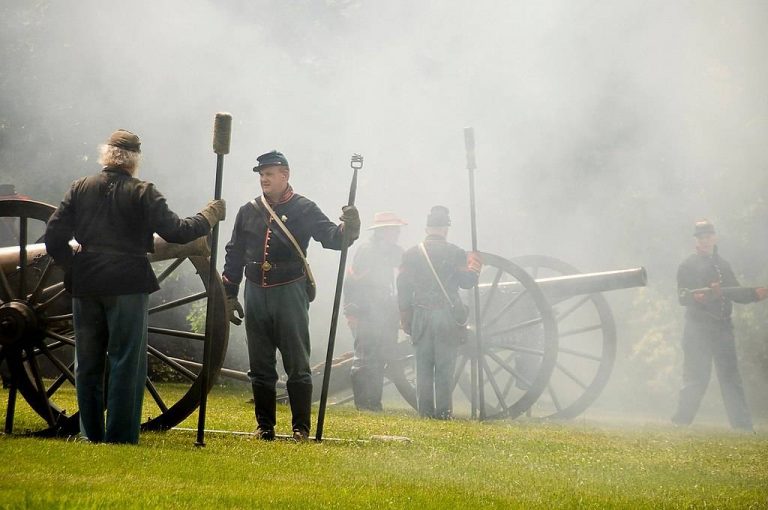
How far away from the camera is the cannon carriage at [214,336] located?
510cm

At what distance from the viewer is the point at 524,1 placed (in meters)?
12.4

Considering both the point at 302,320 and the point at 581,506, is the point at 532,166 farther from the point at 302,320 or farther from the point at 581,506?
the point at 581,506

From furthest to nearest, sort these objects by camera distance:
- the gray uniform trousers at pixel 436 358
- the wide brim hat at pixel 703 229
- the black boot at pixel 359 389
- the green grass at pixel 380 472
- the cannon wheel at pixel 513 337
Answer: the wide brim hat at pixel 703 229 < the black boot at pixel 359 389 < the cannon wheel at pixel 513 337 < the gray uniform trousers at pixel 436 358 < the green grass at pixel 380 472

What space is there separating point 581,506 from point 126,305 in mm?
2175

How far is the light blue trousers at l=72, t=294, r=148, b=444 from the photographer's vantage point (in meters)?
4.62

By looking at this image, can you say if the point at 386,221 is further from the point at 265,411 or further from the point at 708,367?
Answer: the point at 265,411

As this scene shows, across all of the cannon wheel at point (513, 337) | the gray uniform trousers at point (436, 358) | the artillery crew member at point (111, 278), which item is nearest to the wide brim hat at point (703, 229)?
the cannon wheel at point (513, 337)

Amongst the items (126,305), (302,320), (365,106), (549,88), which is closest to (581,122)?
(549,88)

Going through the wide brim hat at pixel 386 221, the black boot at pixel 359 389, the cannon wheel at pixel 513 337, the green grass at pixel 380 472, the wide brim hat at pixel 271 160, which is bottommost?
the green grass at pixel 380 472

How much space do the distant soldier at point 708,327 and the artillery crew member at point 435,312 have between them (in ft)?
7.77

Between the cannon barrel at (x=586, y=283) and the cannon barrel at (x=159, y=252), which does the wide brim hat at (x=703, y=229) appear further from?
the cannon barrel at (x=159, y=252)

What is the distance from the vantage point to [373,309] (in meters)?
8.93

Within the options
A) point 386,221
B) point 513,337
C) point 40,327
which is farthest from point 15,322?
point 513,337

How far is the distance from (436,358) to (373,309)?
3.83 ft
